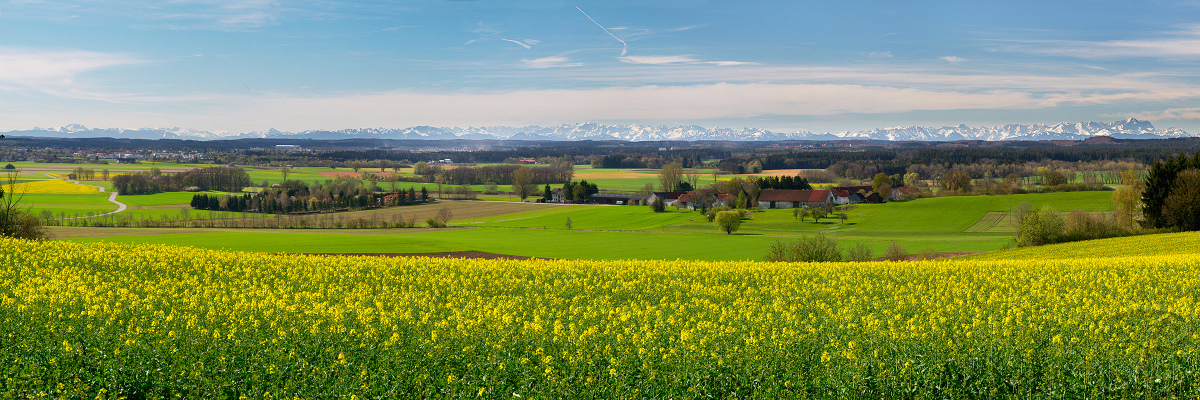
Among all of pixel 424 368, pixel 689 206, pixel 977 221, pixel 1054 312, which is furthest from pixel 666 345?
pixel 689 206

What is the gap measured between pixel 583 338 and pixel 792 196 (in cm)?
10904

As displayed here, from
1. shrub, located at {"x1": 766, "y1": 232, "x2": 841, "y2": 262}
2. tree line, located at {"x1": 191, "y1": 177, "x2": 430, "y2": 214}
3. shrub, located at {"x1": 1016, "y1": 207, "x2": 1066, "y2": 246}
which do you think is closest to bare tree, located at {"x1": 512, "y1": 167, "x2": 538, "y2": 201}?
tree line, located at {"x1": 191, "y1": 177, "x2": 430, "y2": 214}

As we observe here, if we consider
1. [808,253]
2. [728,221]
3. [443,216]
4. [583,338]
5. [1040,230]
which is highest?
[583,338]

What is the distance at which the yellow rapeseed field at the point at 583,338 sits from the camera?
893 cm

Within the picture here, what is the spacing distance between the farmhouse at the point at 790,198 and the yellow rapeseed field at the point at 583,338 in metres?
97.7

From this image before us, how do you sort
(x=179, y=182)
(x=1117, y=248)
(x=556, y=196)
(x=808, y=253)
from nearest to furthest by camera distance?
1. (x=808, y=253)
2. (x=1117, y=248)
3. (x=179, y=182)
4. (x=556, y=196)

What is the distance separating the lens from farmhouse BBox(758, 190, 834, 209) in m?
112

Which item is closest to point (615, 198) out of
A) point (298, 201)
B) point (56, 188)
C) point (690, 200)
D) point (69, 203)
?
point (690, 200)

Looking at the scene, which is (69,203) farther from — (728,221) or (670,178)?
(670,178)

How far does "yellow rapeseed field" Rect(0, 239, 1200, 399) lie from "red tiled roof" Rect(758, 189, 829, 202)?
3890 inches

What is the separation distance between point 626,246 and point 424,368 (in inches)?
2022

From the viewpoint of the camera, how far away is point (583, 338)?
10406 mm

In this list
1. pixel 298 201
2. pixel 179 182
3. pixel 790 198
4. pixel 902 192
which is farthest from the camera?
pixel 179 182

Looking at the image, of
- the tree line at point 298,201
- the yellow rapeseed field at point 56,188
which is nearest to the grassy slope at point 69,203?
the yellow rapeseed field at point 56,188
